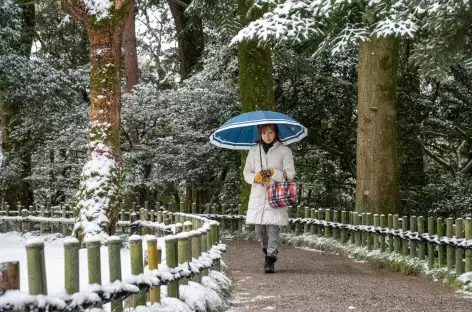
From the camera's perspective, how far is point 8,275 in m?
2.95

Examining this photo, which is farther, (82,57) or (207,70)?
(82,57)

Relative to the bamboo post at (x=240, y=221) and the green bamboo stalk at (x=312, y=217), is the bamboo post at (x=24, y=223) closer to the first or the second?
the bamboo post at (x=240, y=221)

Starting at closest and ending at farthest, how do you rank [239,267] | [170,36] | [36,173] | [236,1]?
[239,267] < [236,1] < [36,173] < [170,36]

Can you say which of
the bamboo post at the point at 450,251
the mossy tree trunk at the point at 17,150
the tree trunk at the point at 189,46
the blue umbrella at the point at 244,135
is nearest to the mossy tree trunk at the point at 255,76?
the blue umbrella at the point at 244,135

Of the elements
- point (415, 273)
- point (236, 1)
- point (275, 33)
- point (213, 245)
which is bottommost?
point (415, 273)

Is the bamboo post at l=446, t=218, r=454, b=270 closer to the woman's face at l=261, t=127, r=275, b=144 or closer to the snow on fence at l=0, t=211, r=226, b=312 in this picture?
the woman's face at l=261, t=127, r=275, b=144

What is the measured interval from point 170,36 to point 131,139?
10236 mm

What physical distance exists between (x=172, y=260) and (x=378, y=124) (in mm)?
6167

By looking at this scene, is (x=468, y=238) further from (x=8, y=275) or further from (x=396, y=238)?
(x=8, y=275)

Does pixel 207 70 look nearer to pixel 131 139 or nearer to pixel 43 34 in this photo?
pixel 131 139

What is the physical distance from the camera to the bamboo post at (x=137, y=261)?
13.5 feet

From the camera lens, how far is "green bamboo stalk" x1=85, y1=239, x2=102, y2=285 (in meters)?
3.67

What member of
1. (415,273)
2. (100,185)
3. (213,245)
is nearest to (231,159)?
(100,185)

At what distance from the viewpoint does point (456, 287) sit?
6.96 m
